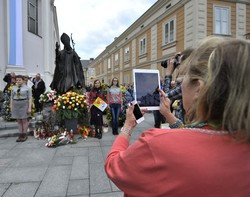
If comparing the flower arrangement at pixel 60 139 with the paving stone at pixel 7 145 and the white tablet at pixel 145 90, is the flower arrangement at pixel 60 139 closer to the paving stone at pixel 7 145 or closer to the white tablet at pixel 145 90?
the paving stone at pixel 7 145

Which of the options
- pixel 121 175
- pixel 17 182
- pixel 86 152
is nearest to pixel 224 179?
pixel 121 175

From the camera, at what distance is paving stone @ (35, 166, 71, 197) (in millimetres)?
3037

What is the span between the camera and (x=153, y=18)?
19.1m

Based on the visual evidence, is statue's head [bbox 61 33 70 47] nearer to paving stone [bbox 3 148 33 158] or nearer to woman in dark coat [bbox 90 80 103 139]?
woman in dark coat [bbox 90 80 103 139]

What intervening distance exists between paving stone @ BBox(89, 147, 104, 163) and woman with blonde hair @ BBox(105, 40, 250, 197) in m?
3.65

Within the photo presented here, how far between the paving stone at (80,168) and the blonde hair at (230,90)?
3.12 metres

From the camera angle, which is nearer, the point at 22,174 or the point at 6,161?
the point at 22,174

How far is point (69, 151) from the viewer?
16.0 ft

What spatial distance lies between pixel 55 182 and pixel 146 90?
2.36m

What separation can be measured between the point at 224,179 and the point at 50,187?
2974mm

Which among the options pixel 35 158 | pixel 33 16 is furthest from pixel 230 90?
pixel 33 16

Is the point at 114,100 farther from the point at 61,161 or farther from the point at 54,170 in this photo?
the point at 54,170

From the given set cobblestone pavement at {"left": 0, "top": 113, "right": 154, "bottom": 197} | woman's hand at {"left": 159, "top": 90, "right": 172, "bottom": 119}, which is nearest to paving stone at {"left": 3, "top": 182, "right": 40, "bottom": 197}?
cobblestone pavement at {"left": 0, "top": 113, "right": 154, "bottom": 197}

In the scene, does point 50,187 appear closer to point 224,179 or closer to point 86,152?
point 86,152
